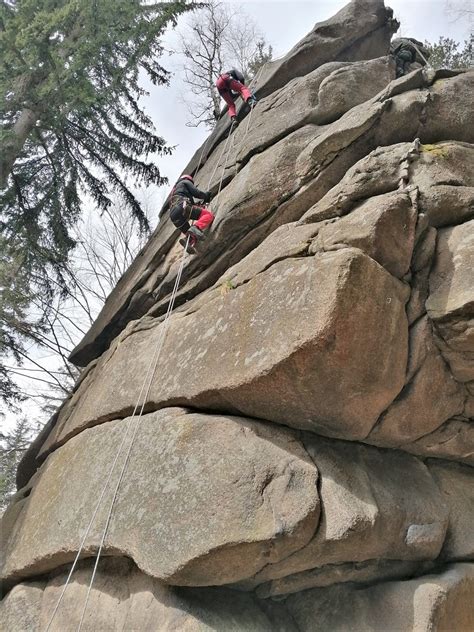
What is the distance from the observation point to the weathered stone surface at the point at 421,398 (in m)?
4.05

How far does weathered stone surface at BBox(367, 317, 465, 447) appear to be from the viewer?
4.05m

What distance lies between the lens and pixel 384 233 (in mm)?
3990

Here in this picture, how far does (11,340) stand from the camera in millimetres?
11359

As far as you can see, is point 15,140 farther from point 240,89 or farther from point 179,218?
point 240,89

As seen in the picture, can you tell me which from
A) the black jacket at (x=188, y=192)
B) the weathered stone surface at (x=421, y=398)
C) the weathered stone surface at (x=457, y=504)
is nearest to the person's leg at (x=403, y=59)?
the black jacket at (x=188, y=192)


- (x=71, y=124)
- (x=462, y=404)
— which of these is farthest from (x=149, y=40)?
(x=462, y=404)

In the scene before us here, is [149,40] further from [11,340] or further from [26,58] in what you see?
[11,340]

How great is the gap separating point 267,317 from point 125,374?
Answer: 241 centimetres

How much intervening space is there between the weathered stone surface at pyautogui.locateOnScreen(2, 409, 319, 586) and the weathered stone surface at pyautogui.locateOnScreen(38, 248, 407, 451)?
316 millimetres

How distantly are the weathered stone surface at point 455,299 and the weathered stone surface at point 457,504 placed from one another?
1.14 m

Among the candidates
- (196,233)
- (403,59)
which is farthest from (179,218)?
(403,59)

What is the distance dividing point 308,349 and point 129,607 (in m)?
2.84

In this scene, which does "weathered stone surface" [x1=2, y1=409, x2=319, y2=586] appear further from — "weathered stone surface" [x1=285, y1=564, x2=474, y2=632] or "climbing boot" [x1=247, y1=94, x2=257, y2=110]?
"climbing boot" [x1=247, y1=94, x2=257, y2=110]

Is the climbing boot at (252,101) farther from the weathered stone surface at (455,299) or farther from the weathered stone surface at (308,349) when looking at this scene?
the weathered stone surface at (455,299)
